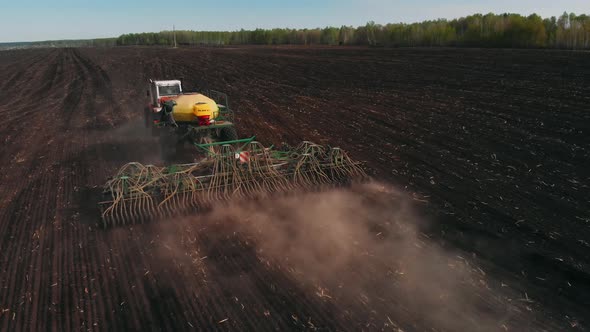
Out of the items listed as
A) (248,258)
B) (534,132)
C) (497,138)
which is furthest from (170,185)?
(534,132)

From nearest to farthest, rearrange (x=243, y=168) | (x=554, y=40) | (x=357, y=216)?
(x=357, y=216), (x=243, y=168), (x=554, y=40)

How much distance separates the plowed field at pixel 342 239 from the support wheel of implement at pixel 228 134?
1119 mm

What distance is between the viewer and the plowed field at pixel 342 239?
4676 millimetres

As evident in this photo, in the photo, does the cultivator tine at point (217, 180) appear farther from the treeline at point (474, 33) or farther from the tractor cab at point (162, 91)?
the treeline at point (474, 33)

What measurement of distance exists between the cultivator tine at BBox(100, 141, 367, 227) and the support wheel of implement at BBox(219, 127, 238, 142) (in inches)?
71.5

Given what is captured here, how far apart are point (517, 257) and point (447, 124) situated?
7482mm

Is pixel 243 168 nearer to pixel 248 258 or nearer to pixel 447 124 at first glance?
pixel 248 258

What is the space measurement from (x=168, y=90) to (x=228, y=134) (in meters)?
2.83

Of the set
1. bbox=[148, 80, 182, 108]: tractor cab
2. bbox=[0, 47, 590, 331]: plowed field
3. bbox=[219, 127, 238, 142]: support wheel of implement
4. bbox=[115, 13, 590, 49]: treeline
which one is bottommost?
bbox=[0, 47, 590, 331]: plowed field

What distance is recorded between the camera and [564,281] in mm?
5129

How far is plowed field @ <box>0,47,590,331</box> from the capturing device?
184 inches

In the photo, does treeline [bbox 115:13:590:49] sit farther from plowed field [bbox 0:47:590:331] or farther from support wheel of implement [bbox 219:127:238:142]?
support wheel of implement [bbox 219:127:238:142]

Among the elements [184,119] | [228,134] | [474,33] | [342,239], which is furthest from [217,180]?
[474,33]

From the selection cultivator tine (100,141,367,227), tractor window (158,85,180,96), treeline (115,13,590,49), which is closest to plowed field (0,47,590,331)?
cultivator tine (100,141,367,227)
